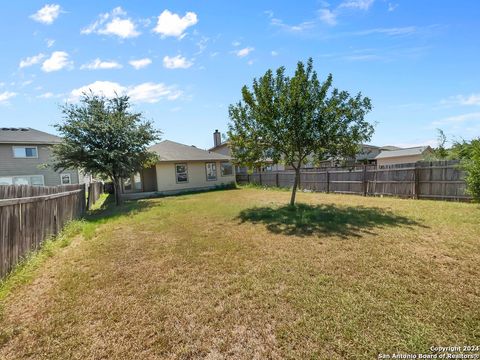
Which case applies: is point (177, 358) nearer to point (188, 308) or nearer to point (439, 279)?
point (188, 308)

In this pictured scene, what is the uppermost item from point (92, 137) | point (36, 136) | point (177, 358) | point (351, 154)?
point (36, 136)

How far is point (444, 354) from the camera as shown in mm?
2496

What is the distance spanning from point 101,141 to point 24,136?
12073mm

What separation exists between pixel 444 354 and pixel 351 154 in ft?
29.2

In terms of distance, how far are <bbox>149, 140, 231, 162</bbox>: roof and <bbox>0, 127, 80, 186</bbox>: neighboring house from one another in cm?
710

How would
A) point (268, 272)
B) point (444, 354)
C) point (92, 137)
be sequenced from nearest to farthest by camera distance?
point (444, 354) → point (268, 272) → point (92, 137)

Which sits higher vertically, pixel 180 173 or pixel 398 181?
pixel 180 173

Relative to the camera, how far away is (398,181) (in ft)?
42.1

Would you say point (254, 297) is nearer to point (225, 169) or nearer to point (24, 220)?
point (24, 220)

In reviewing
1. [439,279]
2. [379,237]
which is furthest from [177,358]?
[379,237]

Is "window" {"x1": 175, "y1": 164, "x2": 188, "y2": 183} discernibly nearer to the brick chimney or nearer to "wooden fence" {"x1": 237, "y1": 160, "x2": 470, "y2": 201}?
"wooden fence" {"x1": 237, "y1": 160, "x2": 470, "y2": 201}

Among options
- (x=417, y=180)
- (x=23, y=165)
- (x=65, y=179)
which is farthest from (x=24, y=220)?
(x=65, y=179)

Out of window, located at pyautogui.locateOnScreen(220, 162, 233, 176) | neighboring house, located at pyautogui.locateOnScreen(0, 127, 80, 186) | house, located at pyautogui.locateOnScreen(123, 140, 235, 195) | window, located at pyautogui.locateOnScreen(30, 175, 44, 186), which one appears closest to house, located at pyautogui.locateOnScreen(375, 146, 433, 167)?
window, located at pyautogui.locateOnScreen(220, 162, 233, 176)

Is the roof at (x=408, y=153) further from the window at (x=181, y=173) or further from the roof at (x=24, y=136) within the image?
the roof at (x=24, y=136)
